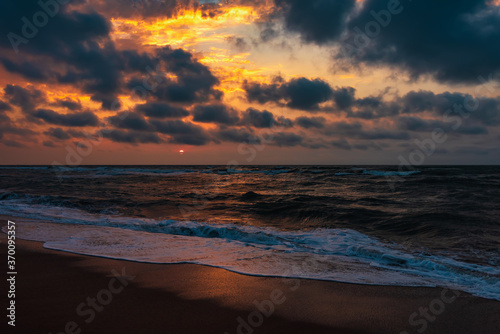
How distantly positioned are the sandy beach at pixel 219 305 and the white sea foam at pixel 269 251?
558mm

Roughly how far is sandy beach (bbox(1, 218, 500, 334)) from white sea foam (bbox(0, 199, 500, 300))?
0.56 metres

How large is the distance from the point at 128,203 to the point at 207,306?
1273 centimetres

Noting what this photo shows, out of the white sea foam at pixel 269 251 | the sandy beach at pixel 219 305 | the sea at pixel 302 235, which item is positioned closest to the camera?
the sandy beach at pixel 219 305

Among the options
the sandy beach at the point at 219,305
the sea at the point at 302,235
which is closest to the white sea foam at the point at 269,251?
the sea at the point at 302,235

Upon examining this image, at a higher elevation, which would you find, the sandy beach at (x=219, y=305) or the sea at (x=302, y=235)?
the sandy beach at (x=219, y=305)

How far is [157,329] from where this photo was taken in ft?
11.0

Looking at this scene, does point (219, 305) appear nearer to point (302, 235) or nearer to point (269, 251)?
point (269, 251)

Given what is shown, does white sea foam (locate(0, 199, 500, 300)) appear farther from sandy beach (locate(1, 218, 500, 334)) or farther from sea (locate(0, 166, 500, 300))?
sandy beach (locate(1, 218, 500, 334))

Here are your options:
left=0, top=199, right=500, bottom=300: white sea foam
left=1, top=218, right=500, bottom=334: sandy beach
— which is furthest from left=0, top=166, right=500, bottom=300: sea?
left=1, top=218, right=500, bottom=334: sandy beach

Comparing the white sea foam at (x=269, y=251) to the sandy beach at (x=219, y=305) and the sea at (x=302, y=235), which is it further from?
the sandy beach at (x=219, y=305)

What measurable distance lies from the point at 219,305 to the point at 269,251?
3.31 metres

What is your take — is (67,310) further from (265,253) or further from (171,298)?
(265,253)

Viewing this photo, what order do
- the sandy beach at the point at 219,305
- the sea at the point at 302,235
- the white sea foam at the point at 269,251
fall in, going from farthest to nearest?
the sea at the point at 302,235, the white sea foam at the point at 269,251, the sandy beach at the point at 219,305

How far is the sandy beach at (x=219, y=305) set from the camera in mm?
3520
